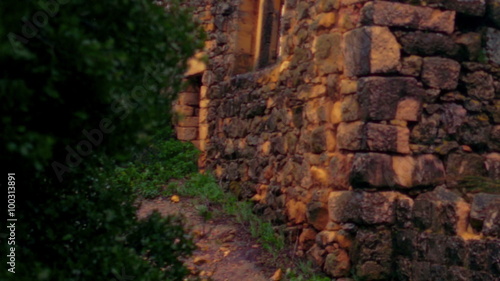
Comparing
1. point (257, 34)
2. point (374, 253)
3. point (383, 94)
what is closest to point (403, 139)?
point (383, 94)

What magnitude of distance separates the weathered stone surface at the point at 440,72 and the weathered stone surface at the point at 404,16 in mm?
258

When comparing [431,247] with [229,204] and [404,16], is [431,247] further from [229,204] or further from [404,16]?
[229,204]

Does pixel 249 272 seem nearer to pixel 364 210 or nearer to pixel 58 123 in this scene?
pixel 364 210

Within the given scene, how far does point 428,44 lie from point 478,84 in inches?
21.2

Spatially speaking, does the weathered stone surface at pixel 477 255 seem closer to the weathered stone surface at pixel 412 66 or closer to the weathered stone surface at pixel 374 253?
the weathered stone surface at pixel 374 253

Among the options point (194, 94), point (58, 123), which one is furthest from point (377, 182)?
point (194, 94)

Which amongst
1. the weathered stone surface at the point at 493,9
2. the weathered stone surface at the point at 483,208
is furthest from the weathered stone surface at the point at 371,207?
the weathered stone surface at the point at 493,9

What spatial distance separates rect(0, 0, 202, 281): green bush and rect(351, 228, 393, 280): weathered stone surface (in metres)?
2.00

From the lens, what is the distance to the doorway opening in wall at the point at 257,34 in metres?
7.64

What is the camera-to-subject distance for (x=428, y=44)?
4785 mm

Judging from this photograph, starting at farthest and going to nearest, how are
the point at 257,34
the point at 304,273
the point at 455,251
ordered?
the point at 257,34
the point at 304,273
the point at 455,251

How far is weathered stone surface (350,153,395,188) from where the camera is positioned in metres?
4.63

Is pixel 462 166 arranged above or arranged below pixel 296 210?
above

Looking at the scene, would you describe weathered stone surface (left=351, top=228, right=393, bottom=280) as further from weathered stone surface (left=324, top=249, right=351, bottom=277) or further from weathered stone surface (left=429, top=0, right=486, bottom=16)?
weathered stone surface (left=429, top=0, right=486, bottom=16)
